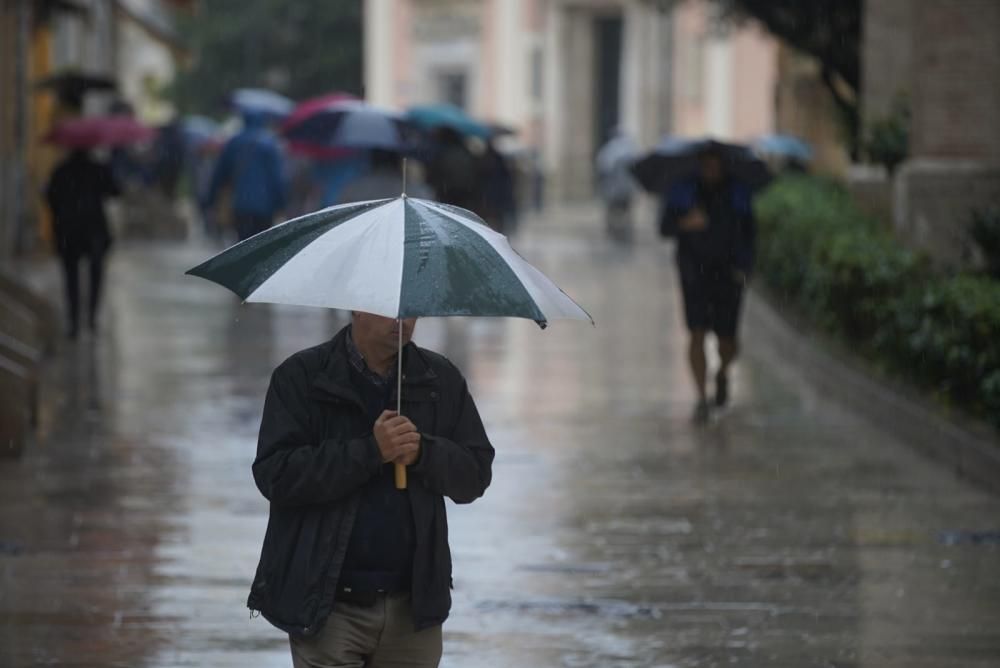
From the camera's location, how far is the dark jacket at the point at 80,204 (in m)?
17.0

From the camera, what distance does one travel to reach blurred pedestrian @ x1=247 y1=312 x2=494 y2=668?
473cm

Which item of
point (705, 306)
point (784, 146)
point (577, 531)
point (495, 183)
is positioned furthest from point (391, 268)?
point (784, 146)

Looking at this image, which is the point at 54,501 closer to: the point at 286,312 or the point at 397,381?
the point at 397,381

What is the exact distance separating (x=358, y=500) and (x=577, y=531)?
4.73 metres

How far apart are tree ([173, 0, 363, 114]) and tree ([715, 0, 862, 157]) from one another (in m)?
42.7

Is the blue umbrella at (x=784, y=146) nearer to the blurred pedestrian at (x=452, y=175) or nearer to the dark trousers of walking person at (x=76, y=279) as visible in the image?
the blurred pedestrian at (x=452, y=175)

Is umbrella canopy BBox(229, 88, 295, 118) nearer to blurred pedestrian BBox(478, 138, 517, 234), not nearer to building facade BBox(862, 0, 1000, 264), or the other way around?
blurred pedestrian BBox(478, 138, 517, 234)

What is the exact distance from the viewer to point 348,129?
15.4 meters

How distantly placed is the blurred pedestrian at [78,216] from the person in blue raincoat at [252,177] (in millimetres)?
1361

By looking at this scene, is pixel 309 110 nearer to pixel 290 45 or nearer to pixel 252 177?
pixel 252 177

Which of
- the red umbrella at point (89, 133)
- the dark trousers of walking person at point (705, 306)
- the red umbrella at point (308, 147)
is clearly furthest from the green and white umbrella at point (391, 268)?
the red umbrella at point (89, 133)

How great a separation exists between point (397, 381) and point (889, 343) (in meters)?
8.69

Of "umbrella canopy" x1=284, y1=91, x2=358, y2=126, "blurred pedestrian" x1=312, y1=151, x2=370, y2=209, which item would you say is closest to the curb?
"blurred pedestrian" x1=312, y1=151, x2=370, y2=209

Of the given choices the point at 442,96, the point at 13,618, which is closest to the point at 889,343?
the point at 13,618
